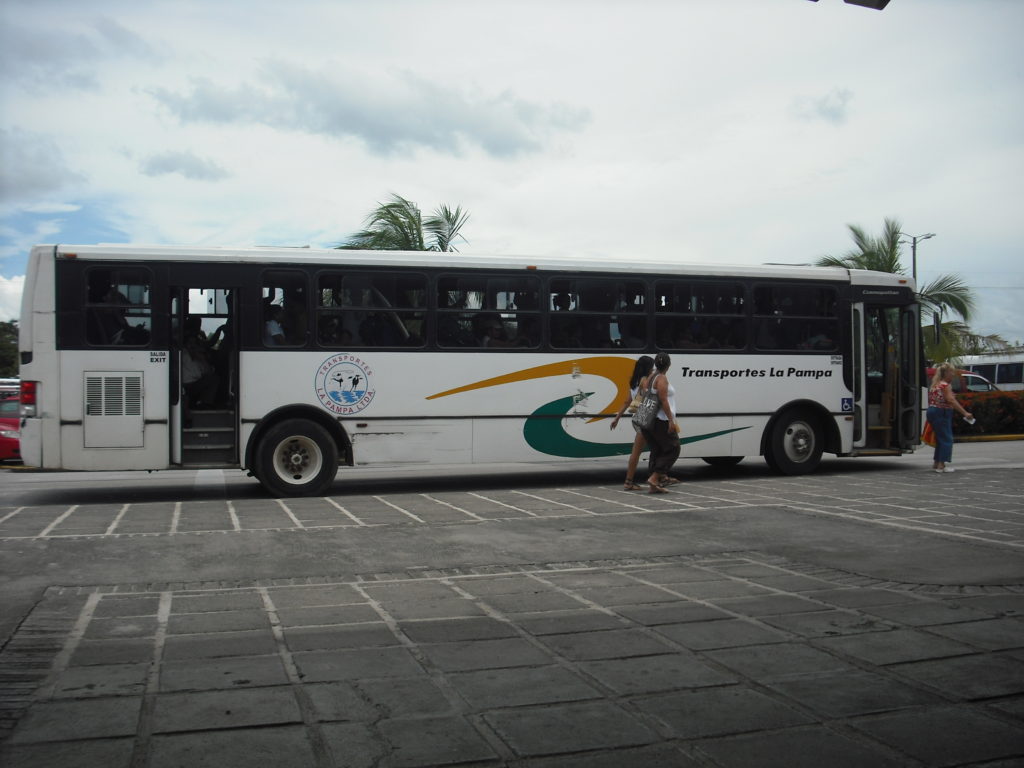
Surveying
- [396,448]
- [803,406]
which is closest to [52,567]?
[396,448]

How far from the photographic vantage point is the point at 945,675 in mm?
4609

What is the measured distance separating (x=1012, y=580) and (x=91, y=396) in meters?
9.58

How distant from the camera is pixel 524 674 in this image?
4684 millimetres

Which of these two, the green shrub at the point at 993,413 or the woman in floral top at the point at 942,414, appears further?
the green shrub at the point at 993,413

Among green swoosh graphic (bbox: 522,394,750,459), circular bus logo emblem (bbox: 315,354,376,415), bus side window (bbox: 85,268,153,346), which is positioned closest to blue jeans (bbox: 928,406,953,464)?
green swoosh graphic (bbox: 522,394,750,459)

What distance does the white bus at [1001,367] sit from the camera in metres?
46.3

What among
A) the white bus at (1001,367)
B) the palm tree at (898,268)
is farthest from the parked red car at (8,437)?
the white bus at (1001,367)

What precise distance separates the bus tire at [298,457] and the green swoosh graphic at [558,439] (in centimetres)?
255

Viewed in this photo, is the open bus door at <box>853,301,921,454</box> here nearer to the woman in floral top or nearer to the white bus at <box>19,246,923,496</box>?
the white bus at <box>19,246,923,496</box>

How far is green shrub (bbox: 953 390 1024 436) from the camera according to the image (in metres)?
25.8

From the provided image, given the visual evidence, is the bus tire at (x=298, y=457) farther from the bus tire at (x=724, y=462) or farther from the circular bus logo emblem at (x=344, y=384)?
the bus tire at (x=724, y=462)

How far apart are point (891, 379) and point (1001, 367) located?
3684 centimetres

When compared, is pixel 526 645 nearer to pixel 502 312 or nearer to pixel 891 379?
pixel 502 312

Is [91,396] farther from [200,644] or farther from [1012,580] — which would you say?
[1012,580]
